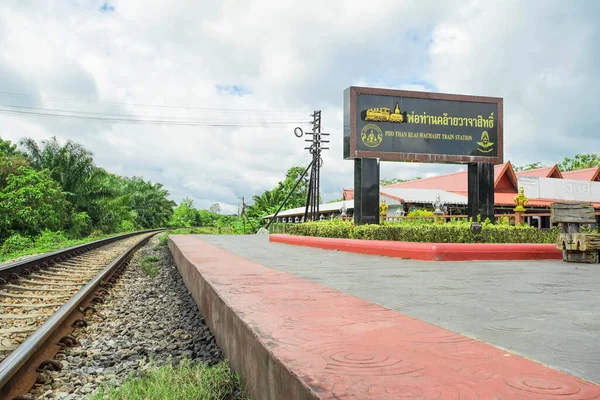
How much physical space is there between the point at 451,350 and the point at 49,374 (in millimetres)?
2772

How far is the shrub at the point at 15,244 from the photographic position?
68.1 ft

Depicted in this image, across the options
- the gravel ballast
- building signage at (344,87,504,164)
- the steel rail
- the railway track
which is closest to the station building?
building signage at (344,87,504,164)

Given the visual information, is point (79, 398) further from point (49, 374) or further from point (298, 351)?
point (298, 351)

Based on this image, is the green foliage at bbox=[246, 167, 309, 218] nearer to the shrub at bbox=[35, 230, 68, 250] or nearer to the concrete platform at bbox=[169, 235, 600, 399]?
the shrub at bbox=[35, 230, 68, 250]

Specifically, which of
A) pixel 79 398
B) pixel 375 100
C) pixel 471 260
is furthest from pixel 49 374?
pixel 375 100

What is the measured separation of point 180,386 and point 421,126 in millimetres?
12770

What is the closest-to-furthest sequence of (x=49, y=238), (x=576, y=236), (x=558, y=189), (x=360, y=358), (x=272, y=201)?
(x=360, y=358) → (x=576, y=236) → (x=49, y=238) → (x=558, y=189) → (x=272, y=201)

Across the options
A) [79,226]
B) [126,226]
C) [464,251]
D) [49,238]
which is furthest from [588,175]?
[126,226]

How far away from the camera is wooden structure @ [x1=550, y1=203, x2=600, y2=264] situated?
25.3 feet

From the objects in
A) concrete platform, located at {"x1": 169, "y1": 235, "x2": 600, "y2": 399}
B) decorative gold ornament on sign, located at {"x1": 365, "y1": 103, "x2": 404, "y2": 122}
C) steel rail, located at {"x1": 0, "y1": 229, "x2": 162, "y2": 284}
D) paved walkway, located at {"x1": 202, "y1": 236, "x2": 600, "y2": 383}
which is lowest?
steel rail, located at {"x1": 0, "y1": 229, "x2": 162, "y2": 284}

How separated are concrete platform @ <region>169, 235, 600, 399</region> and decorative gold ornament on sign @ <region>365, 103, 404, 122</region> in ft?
35.3

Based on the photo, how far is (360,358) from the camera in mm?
1878

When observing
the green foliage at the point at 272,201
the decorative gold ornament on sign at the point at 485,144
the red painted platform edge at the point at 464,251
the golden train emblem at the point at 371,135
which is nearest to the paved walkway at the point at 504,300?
the red painted platform edge at the point at 464,251

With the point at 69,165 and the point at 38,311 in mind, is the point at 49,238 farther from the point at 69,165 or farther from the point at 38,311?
the point at 38,311
